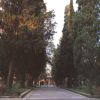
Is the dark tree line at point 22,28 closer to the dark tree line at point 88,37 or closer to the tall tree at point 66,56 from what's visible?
the dark tree line at point 88,37

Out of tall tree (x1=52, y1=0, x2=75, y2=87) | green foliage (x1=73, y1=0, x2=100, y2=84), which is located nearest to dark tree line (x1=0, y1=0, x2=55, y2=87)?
green foliage (x1=73, y1=0, x2=100, y2=84)

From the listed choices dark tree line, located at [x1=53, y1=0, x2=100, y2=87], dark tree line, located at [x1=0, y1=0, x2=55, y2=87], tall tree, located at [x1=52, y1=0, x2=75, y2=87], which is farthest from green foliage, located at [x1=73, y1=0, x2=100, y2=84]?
tall tree, located at [x1=52, y1=0, x2=75, y2=87]

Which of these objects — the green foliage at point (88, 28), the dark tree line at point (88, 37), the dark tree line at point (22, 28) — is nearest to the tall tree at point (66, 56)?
the dark tree line at point (88, 37)

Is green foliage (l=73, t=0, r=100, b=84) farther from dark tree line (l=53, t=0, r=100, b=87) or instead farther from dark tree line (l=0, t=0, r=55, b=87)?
dark tree line (l=0, t=0, r=55, b=87)

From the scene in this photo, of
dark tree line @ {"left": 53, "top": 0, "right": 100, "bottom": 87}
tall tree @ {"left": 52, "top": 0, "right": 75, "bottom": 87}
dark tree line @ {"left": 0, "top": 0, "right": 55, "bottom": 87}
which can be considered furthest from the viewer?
tall tree @ {"left": 52, "top": 0, "right": 75, "bottom": 87}

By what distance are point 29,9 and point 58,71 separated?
151 feet

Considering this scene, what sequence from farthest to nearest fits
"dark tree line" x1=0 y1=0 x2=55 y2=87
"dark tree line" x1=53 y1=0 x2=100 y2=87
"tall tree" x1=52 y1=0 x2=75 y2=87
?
"tall tree" x1=52 y1=0 x2=75 y2=87 → "dark tree line" x1=53 y1=0 x2=100 y2=87 → "dark tree line" x1=0 y1=0 x2=55 y2=87

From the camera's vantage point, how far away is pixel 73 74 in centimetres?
8375

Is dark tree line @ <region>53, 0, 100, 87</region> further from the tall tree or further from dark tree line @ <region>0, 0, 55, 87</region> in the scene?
the tall tree

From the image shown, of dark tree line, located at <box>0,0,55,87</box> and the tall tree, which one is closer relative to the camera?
dark tree line, located at <box>0,0,55,87</box>

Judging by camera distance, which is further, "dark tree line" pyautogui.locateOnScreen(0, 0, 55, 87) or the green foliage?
the green foliage

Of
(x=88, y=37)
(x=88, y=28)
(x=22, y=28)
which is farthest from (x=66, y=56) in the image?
(x=22, y=28)

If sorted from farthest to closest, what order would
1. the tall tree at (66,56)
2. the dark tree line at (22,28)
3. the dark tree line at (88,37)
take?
1. the tall tree at (66,56)
2. the dark tree line at (88,37)
3. the dark tree line at (22,28)

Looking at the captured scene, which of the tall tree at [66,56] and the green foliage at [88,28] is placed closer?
the green foliage at [88,28]
